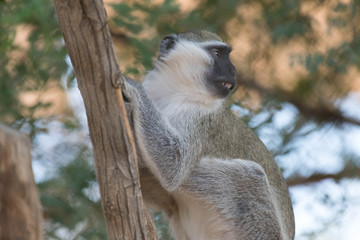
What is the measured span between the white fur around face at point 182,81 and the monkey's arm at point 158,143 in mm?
376

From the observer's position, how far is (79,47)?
3.96m

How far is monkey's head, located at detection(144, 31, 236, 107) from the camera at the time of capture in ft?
18.5

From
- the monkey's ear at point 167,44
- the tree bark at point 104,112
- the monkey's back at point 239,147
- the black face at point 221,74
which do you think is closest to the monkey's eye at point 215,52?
the black face at point 221,74

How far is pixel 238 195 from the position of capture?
218 inches

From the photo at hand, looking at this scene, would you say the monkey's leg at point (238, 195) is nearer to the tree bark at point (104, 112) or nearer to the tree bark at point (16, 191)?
the tree bark at point (104, 112)

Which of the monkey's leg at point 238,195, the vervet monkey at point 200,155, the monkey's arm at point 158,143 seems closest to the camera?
the monkey's arm at point 158,143

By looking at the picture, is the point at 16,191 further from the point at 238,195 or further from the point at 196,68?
the point at 196,68

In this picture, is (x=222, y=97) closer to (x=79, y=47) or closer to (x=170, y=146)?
(x=170, y=146)

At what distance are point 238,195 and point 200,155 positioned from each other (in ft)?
1.51

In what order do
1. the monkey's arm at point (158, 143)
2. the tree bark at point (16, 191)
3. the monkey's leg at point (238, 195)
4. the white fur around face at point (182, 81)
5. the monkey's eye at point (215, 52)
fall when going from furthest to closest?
the monkey's eye at point (215, 52)
the white fur around face at point (182, 81)
the monkey's leg at point (238, 195)
the monkey's arm at point (158, 143)
the tree bark at point (16, 191)

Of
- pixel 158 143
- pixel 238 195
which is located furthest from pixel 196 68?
pixel 238 195

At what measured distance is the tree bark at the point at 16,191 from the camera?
3064 mm

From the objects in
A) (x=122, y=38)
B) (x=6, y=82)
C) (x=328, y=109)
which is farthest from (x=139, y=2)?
(x=328, y=109)

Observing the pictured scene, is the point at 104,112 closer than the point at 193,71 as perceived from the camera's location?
Yes
